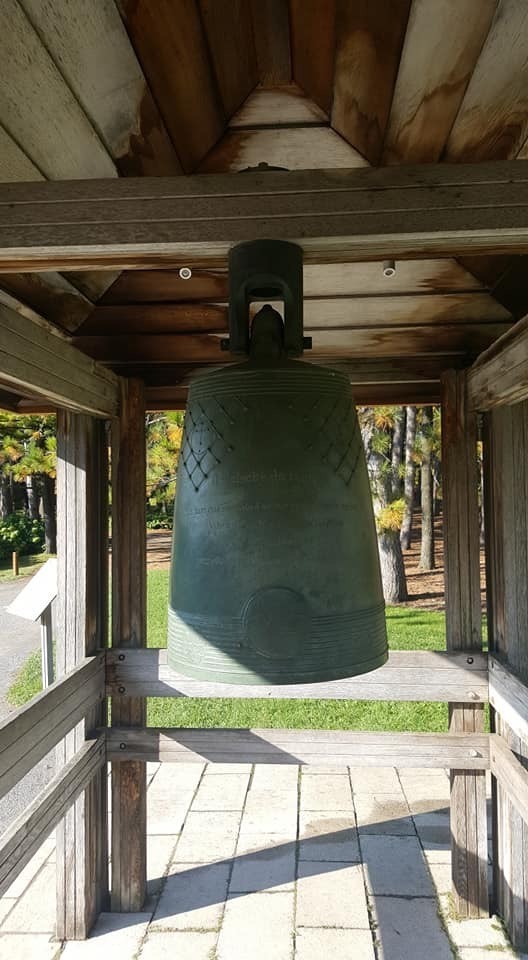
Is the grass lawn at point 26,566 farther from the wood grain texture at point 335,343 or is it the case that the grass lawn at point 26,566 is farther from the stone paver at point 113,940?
the wood grain texture at point 335,343

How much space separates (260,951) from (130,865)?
71 cm

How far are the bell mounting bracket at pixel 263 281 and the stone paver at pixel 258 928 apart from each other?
2794 mm

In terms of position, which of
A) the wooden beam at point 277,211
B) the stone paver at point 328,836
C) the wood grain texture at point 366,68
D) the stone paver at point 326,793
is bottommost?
the stone paver at point 328,836

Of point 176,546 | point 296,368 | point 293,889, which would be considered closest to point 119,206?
point 296,368

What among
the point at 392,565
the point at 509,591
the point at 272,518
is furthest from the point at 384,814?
the point at 392,565

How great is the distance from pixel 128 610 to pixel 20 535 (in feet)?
53.8

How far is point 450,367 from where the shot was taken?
3070 mm

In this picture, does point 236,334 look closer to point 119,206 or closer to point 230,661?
point 119,206

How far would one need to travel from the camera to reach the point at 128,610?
10.6 feet

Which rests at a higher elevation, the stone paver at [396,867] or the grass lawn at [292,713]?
the grass lawn at [292,713]

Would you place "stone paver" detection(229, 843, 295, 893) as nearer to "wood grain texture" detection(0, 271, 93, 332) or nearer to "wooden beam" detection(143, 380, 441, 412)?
"wooden beam" detection(143, 380, 441, 412)

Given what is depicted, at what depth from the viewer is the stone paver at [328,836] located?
144 inches

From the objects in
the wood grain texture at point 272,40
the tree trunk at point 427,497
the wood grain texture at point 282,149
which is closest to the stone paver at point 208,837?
the wood grain texture at point 282,149

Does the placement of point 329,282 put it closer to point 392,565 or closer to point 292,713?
point 292,713
